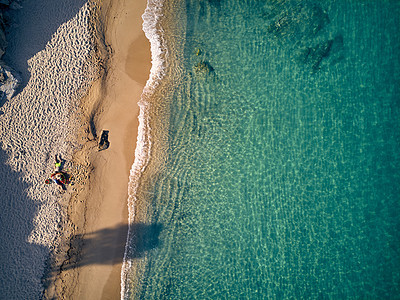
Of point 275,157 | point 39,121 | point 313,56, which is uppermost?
point 313,56

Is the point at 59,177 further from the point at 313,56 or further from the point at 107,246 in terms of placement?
the point at 313,56

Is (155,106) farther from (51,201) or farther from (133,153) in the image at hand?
(51,201)

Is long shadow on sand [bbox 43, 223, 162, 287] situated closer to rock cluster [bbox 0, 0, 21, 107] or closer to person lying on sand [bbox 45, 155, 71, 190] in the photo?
person lying on sand [bbox 45, 155, 71, 190]

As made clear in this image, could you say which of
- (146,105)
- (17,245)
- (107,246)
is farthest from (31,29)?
(107,246)

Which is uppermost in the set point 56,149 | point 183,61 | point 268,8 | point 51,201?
point 268,8

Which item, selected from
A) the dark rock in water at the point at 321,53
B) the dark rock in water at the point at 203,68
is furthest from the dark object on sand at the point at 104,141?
the dark rock in water at the point at 321,53

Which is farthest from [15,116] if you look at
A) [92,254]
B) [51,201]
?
[92,254]
